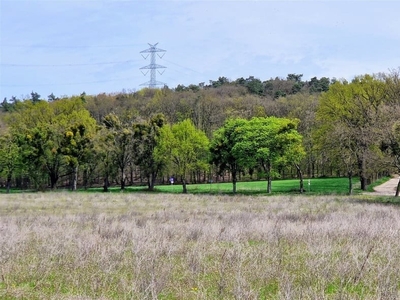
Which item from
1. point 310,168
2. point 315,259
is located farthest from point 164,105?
point 315,259

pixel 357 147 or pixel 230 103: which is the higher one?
pixel 230 103

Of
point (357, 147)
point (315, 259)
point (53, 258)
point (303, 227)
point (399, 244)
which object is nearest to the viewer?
point (315, 259)

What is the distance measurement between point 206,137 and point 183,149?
15.0 ft

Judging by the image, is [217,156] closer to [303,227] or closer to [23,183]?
[303,227]

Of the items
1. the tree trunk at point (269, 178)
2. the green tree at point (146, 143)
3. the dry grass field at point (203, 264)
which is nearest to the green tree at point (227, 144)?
the tree trunk at point (269, 178)

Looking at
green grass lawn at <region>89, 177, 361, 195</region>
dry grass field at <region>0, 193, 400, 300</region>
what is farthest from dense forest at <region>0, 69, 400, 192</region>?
dry grass field at <region>0, 193, 400, 300</region>

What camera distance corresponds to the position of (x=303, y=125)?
65750 mm

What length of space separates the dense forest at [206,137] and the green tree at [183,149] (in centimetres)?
13

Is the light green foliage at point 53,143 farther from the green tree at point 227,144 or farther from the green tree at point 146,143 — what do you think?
the green tree at point 227,144

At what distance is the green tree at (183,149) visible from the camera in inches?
2101

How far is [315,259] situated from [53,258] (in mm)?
6040

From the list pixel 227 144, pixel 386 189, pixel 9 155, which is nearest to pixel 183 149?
pixel 227 144

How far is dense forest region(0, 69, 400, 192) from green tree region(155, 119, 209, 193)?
0.44 ft

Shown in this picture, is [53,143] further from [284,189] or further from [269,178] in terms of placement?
[284,189]
